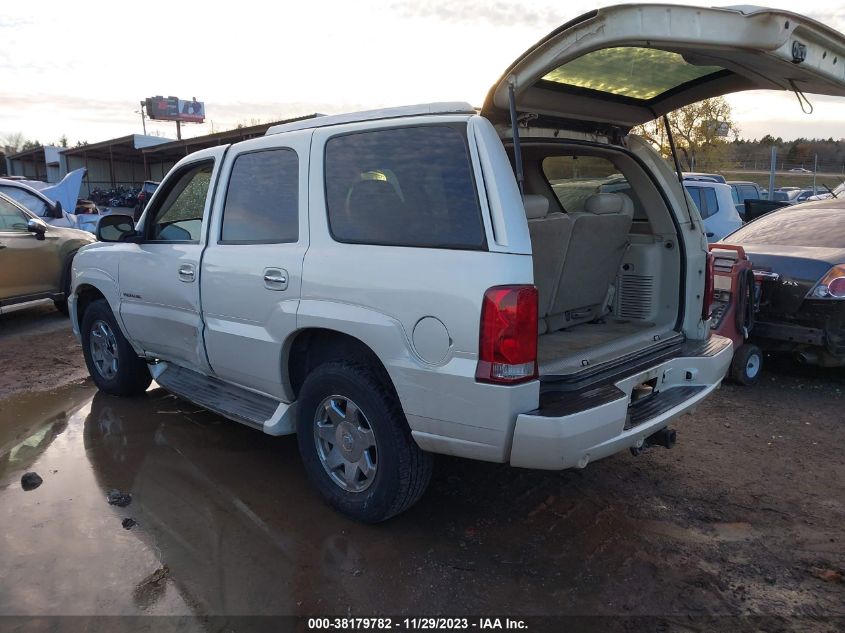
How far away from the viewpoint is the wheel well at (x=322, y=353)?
3342mm

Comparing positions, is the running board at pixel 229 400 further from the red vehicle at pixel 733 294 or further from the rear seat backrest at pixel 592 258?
the red vehicle at pixel 733 294

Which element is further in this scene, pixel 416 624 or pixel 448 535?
pixel 448 535

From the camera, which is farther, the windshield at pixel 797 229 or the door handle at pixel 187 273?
the windshield at pixel 797 229

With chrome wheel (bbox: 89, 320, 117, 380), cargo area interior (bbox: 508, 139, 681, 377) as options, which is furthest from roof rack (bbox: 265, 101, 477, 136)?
chrome wheel (bbox: 89, 320, 117, 380)

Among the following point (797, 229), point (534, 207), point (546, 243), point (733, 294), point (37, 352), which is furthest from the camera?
point (37, 352)

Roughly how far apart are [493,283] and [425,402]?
631mm

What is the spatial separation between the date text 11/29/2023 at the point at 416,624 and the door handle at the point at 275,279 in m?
1.68

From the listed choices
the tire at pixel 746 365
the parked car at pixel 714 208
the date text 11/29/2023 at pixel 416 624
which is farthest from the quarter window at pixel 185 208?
the parked car at pixel 714 208

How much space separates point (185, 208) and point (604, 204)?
2922mm

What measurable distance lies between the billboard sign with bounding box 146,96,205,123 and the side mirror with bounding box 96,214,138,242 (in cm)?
6514

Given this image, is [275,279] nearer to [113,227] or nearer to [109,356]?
[113,227]

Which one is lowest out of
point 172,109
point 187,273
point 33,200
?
point 187,273

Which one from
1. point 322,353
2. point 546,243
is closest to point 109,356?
point 322,353

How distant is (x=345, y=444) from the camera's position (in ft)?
11.4
